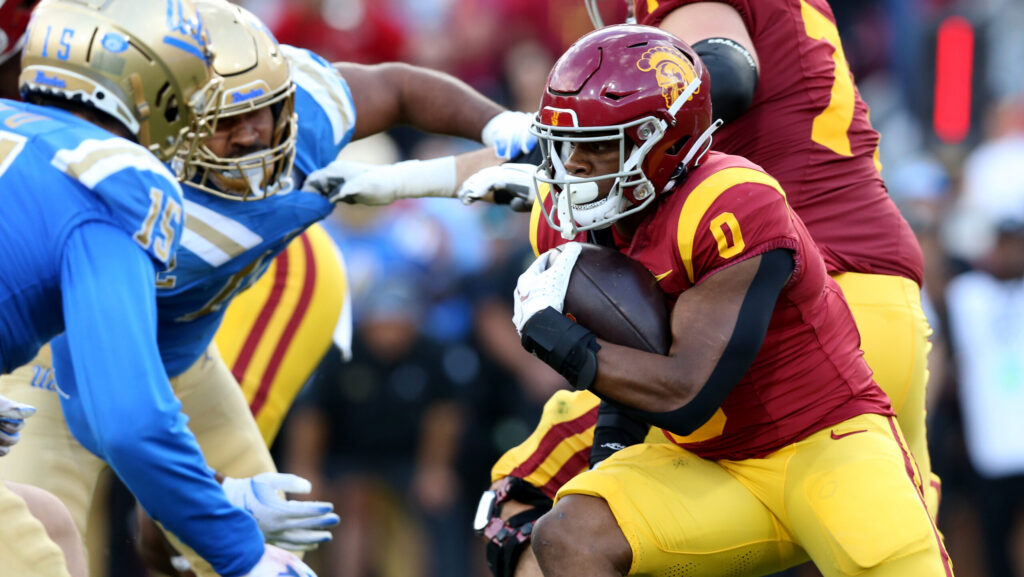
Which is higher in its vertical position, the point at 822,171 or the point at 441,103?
the point at 822,171

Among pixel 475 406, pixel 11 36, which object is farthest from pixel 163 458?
pixel 475 406

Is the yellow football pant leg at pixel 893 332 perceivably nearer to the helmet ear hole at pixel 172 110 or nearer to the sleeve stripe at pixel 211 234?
the sleeve stripe at pixel 211 234

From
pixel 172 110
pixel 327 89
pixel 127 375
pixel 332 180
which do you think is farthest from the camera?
pixel 327 89

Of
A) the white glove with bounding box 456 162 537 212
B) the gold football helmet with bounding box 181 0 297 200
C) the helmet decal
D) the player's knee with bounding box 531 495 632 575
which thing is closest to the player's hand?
the gold football helmet with bounding box 181 0 297 200

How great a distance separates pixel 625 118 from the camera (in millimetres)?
3488

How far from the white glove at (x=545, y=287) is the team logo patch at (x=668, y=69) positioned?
0.46 m

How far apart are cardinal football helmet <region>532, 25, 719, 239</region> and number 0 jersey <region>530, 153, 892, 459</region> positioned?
0.30 feet

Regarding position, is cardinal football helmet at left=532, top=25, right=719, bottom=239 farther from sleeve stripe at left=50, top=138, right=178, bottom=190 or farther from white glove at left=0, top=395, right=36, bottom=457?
white glove at left=0, top=395, right=36, bottom=457

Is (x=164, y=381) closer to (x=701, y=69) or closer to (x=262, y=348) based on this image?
(x=701, y=69)

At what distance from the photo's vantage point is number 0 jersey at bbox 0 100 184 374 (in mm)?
3043

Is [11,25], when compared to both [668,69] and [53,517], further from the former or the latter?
[668,69]

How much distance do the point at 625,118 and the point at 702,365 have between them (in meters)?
0.67

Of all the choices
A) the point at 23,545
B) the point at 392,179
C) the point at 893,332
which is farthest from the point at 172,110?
the point at 893,332

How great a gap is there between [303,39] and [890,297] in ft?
18.7
